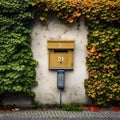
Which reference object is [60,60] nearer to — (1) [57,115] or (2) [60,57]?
(2) [60,57]

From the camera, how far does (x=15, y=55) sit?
10445mm

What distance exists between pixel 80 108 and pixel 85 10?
8.62 ft

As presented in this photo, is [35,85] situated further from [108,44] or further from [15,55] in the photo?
[108,44]

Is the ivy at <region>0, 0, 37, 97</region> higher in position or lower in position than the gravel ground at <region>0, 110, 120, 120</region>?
higher

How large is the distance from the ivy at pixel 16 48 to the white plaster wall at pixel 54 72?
0.25m

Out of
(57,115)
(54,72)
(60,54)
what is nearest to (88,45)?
(60,54)

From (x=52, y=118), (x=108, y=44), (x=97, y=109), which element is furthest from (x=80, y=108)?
(x=108, y=44)

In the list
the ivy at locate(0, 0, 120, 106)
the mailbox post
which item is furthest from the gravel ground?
the mailbox post

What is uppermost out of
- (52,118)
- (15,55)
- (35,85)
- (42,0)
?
(42,0)

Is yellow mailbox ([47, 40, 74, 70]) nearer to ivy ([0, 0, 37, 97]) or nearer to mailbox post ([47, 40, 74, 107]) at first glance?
mailbox post ([47, 40, 74, 107])

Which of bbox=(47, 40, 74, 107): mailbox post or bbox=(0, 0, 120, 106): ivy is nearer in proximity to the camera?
bbox=(0, 0, 120, 106): ivy

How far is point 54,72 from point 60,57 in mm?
459

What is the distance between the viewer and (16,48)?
10430mm

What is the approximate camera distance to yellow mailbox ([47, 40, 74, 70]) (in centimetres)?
1065
